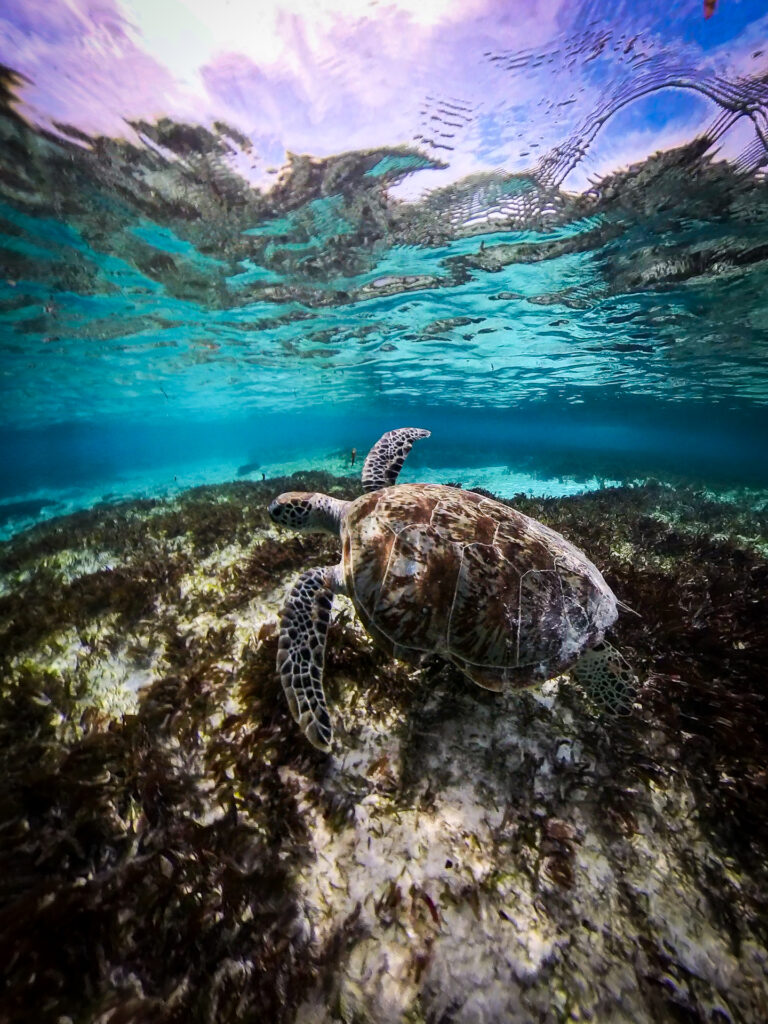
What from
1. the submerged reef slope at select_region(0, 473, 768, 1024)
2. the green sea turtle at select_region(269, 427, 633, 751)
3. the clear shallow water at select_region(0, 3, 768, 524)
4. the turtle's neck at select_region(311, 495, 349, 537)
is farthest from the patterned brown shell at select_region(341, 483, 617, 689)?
the clear shallow water at select_region(0, 3, 768, 524)

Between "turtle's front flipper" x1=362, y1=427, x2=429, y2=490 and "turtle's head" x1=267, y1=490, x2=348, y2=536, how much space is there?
704 mm

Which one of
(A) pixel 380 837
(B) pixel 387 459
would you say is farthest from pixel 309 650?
(B) pixel 387 459

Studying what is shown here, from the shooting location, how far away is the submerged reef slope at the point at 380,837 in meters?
2.02

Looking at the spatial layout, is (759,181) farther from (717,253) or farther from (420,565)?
(420,565)

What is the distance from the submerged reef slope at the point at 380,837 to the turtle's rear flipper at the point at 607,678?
248 millimetres

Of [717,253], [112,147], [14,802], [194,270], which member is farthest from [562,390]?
[14,802]

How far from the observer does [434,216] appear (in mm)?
10258

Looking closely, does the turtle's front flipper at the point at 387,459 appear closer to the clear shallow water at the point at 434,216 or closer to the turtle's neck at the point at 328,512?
the turtle's neck at the point at 328,512

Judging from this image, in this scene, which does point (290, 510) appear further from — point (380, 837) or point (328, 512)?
point (380, 837)

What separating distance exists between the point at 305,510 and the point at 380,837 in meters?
2.99

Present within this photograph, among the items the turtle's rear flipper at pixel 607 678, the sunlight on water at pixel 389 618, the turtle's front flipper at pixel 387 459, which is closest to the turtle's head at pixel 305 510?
the sunlight on water at pixel 389 618

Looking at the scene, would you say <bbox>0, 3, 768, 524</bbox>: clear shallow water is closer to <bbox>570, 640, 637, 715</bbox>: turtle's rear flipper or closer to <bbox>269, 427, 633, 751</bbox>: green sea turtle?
<bbox>269, 427, 633, 751</bbox>: green sea turtle

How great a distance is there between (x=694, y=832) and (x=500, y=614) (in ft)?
6.08

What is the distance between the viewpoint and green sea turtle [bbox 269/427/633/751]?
2.96 meters
